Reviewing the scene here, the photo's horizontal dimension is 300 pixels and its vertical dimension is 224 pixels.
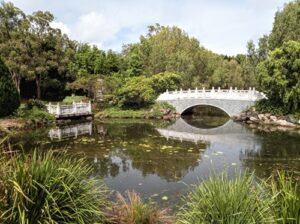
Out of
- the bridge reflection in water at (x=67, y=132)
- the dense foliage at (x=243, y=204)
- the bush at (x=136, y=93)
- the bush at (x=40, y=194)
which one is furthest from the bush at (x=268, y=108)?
the bush at (x=40, y=194)

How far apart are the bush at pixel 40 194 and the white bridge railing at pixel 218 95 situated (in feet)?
81.2

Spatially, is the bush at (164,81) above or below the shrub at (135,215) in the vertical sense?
above

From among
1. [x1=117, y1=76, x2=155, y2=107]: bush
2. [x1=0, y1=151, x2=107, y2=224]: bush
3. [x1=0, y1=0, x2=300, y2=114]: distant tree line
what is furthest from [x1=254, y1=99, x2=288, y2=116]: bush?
[x1=0, y1=151, x2=107, y2=224]: bush

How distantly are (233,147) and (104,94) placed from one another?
17.6 m

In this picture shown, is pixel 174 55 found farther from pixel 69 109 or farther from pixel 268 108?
pixel 69 109

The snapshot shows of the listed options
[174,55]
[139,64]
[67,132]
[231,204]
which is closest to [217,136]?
[67,132]

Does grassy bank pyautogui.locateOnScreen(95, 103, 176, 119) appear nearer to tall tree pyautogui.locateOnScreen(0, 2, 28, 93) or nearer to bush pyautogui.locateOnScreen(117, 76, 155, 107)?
bush pyautogui.locateOnScreen(117, 76, 155, 107)

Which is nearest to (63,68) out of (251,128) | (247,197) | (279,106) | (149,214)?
Result: (251,128)

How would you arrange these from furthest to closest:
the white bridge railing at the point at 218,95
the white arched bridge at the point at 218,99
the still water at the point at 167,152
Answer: the white arched bridge at the point at 218,99 < the white bridge railing at the point at 218,95 < the still water at the point at 167,152

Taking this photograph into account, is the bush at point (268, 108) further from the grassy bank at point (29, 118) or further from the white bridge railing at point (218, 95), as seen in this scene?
the grassy bank at point (29, 118)

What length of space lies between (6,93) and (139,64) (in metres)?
18.8

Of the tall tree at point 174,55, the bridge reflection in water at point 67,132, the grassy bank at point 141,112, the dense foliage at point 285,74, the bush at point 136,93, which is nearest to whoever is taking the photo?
the bridge reflection in water at point 67,132

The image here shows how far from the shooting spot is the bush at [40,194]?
3881 millimetres

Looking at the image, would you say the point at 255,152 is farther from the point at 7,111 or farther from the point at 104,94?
the point at 104,94
